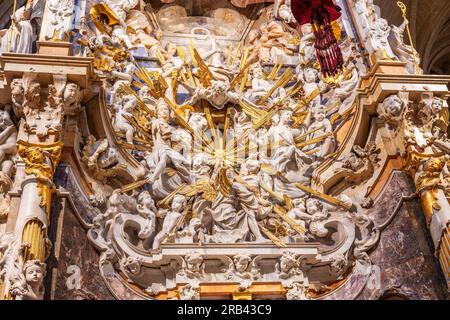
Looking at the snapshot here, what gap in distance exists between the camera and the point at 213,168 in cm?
1078

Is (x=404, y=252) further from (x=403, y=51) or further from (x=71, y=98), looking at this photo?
(x=71, y=98)

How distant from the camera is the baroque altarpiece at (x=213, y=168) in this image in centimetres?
901

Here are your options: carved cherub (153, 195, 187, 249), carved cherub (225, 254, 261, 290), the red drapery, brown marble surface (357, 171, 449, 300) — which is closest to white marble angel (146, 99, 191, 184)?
carved cherub (153, 195, 187, 249)

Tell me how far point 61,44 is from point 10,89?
1072 millimetres

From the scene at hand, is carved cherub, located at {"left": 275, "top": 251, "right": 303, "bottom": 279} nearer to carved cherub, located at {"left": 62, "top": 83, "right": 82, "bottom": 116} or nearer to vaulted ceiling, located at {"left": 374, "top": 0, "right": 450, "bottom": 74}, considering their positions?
carved cherub, located at {"left": 62, "top": 83, "right": 82, "bottom": 116}

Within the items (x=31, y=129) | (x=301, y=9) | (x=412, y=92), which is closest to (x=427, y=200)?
(x=412, y=92)

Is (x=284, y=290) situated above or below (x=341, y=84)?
below

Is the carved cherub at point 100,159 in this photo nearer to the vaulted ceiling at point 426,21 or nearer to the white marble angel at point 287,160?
the white marble angel at point 287,160

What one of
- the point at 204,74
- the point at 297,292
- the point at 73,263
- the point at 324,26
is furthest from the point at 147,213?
the point at 324,26

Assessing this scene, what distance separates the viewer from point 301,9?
12.1 metres

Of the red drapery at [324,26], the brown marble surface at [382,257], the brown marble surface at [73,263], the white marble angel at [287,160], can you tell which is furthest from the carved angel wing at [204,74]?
the brown marble surface at [73,263]

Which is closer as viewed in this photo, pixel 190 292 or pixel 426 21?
pixel 190 292
